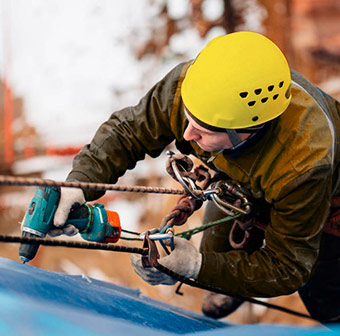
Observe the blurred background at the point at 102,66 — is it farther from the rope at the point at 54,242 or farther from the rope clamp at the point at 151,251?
the rope at the point at 54,242

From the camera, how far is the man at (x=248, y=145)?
1304 mm

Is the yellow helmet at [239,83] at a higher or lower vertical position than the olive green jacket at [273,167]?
higher

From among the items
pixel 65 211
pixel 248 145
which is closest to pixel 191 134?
pixel 248 145

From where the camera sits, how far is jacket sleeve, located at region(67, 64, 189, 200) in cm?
154

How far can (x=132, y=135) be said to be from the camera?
63.7 inches

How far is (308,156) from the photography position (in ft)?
4.30

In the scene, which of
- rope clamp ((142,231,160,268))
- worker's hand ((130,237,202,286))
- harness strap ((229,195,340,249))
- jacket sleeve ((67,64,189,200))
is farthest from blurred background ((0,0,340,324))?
rope clamp ((142,231,160,268))

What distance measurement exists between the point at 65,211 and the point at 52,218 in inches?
1.5

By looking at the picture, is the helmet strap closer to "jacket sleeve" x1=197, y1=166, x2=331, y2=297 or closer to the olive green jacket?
the olive green jacket

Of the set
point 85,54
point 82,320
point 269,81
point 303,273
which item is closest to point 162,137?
point 269,81

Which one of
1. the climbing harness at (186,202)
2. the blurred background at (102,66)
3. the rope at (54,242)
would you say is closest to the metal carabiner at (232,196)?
the climbing harness at (186,202)

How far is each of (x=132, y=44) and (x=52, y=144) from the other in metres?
2.16

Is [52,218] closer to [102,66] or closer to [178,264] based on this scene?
[178,264]

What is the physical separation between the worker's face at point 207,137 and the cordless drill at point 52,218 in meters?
0.32
